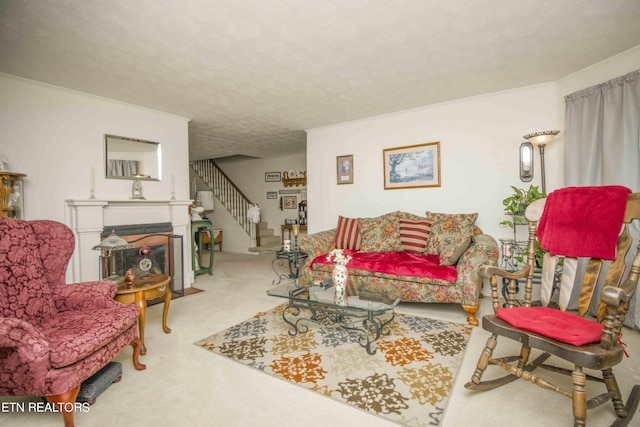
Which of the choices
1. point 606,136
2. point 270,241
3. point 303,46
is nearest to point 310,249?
point 303,46

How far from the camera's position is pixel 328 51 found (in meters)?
2.54

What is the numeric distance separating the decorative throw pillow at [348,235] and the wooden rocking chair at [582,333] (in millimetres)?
2311

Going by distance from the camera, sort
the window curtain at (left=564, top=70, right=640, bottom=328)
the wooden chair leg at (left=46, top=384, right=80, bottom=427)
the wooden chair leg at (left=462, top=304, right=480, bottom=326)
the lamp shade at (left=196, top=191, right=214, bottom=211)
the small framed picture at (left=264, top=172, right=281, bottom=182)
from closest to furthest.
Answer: the wooden chair leg at (left=46, top=384, right=80, bottom=427) → the window curtain at (left=564, top=70, right=640, bottom=328) → the wooden chair leg at (left=462, top=304, right=480, bottom=326) → the lamp shade at (left=196, top=191, right=214, bottom=211) → the small framed picture at (left=264, top=172, right=281, bottom=182)

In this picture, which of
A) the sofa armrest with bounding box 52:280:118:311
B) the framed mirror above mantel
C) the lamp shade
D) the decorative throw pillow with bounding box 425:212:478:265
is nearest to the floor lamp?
the decorative throw pillow with bounding box 425:212:478:265

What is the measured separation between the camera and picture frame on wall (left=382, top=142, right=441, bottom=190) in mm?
4078

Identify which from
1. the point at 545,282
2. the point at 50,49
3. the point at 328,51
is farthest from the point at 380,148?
the point at 50,49

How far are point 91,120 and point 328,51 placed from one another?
9.93ft

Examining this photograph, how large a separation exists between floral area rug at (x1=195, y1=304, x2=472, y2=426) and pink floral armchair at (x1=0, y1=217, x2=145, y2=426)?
828mm

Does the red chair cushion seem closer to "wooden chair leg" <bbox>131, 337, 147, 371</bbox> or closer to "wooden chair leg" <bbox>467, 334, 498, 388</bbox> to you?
"wooden chair leg" <bbox>467, 334, 498, 388</bbox>

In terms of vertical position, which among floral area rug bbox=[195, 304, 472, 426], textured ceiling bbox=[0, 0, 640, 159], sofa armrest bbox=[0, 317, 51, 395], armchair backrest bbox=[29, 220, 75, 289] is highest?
textured ceiling bbox=[0, 0, 640, 159]

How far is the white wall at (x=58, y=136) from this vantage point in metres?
2.95

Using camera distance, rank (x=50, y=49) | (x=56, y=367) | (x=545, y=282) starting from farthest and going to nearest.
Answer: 1. (x=50, y=49)
2. (x=545, y=282)
3. (x=56, y=367)

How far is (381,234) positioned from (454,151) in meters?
1.53

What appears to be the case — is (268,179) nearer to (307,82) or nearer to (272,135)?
(272,135)
